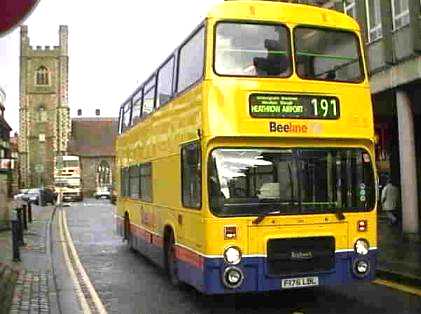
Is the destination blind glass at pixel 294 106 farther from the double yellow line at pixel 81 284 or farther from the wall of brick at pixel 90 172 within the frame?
the wall of brick at pixel 90 172

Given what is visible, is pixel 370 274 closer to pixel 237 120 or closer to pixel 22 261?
pixel 237 120

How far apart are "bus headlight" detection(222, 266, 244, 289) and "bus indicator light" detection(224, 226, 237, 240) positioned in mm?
378

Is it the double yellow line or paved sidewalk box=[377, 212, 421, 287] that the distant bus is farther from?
paved sidewalk box=[377, 212, 421, 287]

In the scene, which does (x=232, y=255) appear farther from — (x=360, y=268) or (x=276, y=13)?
(x=276, y=13)

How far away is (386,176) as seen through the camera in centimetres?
2464

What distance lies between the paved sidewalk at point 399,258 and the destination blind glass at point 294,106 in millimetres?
3459

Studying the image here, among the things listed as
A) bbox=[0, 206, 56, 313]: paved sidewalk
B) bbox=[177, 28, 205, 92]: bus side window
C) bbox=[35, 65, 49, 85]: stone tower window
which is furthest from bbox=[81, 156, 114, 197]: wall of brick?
bbox=[177, 28, 205, 92]: bus side window

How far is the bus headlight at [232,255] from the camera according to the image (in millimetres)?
8242

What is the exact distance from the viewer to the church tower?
99.7m

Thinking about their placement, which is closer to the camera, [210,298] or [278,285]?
[278,285]

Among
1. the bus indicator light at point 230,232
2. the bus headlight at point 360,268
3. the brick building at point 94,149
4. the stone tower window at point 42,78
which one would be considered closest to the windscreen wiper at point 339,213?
the bus headlight at point 360,268

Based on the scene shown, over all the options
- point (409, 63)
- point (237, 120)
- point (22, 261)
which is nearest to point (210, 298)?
point (237, 120)

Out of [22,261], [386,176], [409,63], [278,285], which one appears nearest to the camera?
[278,285]

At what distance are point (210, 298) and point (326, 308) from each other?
6.11ft
